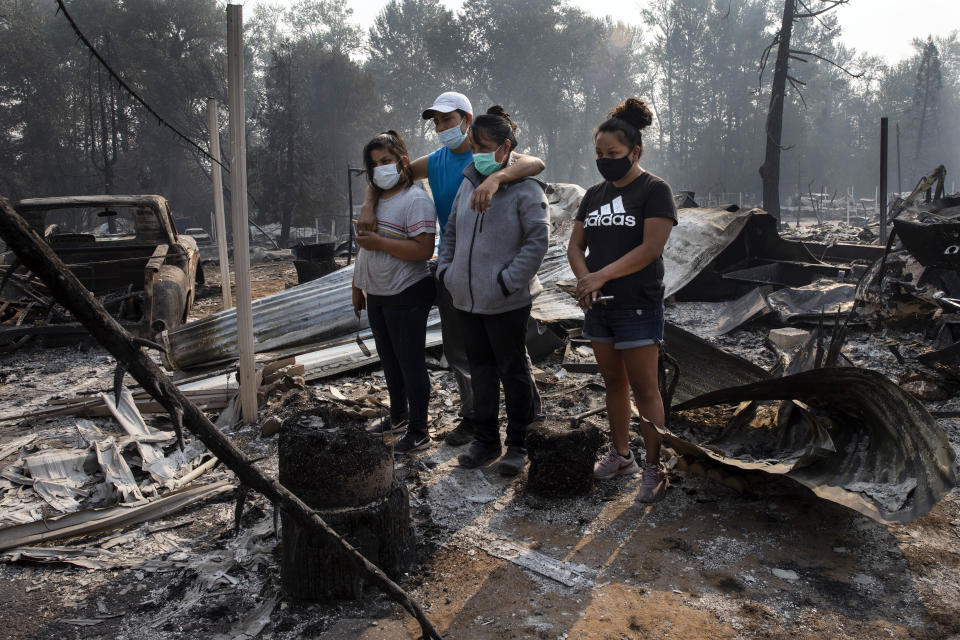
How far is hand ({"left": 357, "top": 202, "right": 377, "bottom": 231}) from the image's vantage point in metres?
3.75

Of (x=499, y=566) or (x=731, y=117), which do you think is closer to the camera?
(x=499, y=566)

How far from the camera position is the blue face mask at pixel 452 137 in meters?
3.70

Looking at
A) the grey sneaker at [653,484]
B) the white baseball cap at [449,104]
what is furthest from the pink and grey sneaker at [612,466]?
the white baseball cap at [449,104]

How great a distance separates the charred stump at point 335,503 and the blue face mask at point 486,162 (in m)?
1.55

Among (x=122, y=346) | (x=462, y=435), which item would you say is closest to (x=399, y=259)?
(x=462, y=435)

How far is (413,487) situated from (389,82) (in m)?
46.0

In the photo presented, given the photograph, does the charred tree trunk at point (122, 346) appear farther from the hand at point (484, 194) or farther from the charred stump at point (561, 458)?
the hand at point (484, 194)

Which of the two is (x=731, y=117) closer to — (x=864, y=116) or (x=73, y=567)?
(x=864, y=116)

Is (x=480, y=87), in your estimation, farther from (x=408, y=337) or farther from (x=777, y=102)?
(x=408, y=337)

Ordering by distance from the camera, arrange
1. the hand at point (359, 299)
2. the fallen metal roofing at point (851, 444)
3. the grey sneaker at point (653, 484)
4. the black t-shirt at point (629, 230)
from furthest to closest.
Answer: the hand at point (359, 299) < the grey sneaker at point (653, 484) < the black t-shirt at point (629, 230) < the fallen metal roofing at point (851, 444)

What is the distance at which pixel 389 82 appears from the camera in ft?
150

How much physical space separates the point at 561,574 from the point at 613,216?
1647mm

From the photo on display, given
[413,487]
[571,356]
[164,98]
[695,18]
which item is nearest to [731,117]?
[695,18]

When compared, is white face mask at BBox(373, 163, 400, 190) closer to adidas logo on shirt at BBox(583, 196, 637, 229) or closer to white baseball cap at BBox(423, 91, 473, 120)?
white baseball cap at BBox(423, 91, 473, 120)
